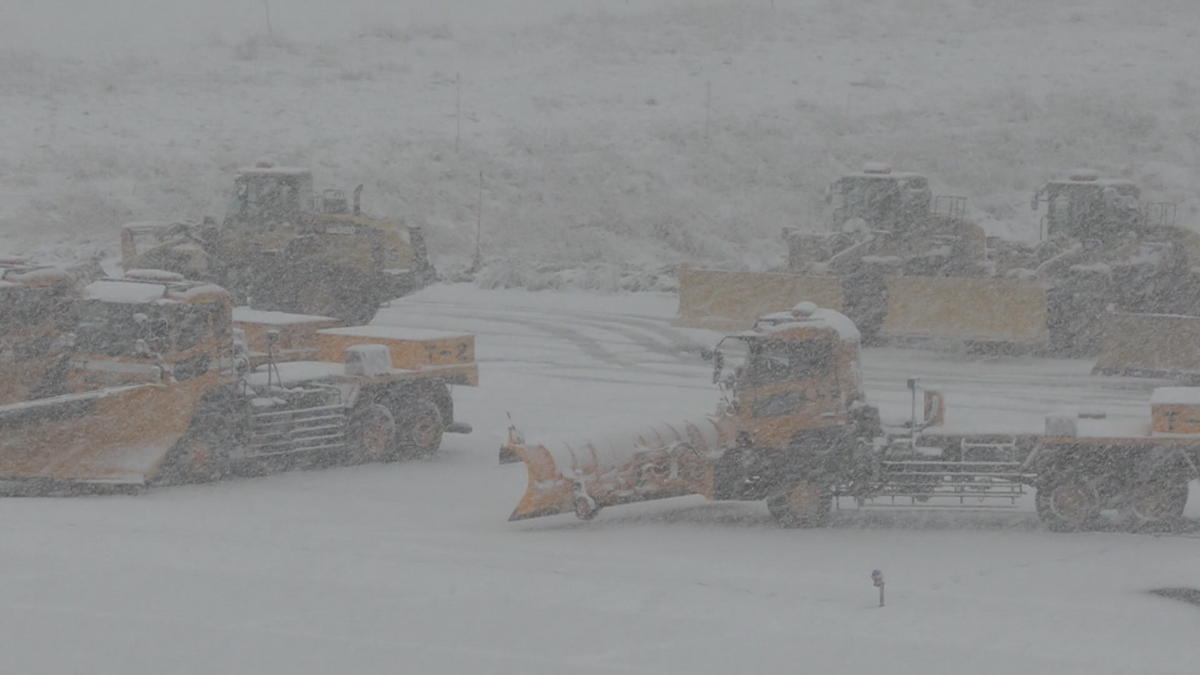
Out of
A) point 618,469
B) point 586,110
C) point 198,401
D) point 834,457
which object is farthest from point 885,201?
point 586,110

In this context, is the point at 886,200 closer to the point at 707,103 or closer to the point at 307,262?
the point at 307,262

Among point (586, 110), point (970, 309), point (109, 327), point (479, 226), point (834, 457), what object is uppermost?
point (586, 110)

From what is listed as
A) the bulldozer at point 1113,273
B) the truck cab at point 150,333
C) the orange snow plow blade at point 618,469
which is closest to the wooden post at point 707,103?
the bulldozer at point 1113,273

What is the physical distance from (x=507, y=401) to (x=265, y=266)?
8890 millimetres

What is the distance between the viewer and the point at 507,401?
21.5 m

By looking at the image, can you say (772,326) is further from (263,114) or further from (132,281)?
Result: (263,114)

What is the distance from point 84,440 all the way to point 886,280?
14.1m

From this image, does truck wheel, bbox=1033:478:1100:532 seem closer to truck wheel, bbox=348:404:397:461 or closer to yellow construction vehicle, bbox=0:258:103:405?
truck wheel, bbox=348:404:397:461

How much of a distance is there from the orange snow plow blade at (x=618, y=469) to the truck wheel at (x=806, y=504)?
2.20 ft

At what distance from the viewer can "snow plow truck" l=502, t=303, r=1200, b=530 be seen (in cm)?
1442

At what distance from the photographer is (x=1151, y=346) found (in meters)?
Result: 22.7

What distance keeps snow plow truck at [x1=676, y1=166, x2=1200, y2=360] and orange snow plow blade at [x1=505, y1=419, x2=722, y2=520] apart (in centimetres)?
→ 1135

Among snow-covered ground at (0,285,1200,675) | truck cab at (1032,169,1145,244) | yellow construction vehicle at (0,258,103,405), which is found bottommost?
snow-covered ground at (0,285,1200,675)

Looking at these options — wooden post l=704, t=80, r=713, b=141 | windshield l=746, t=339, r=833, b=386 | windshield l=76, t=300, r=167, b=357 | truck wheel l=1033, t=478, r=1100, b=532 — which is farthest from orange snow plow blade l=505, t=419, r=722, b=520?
wooden post l=704, t=80, r=713, b=141
